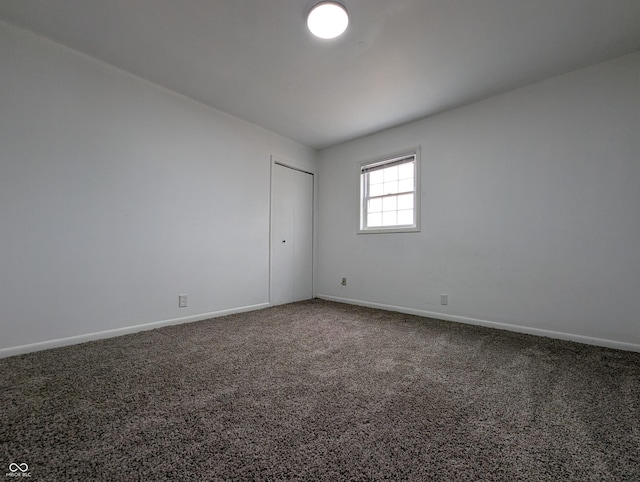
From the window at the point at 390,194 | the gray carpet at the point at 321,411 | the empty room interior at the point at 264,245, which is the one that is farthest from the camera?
the window at the point at 390,194

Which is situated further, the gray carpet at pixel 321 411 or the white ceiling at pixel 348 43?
the white ceiling at pixel 348 43

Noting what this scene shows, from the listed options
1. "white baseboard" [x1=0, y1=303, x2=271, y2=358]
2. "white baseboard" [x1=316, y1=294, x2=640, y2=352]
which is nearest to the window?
"white baseboard" [x1=316, y1=294, x2=640, y2=352]

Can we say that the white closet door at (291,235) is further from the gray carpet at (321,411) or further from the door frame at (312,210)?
the gray carpet at (321,411)

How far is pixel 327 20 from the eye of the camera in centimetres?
194

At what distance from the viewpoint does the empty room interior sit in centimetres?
118

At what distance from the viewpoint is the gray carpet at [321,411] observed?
3.31 feet

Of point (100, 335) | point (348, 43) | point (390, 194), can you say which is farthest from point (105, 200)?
point (390, 194)

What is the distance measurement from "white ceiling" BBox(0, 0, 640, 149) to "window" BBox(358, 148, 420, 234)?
2.85 ft

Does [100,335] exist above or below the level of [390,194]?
below

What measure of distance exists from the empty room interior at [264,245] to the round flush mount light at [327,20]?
0.6 inches

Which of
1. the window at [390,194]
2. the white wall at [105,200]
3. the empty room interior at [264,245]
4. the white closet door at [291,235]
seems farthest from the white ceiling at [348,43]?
the white closet door at [291,235]

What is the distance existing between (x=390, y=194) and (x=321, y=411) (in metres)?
3.13

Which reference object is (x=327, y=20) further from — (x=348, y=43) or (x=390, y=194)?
(x=390, y=194)

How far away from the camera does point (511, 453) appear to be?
3.55 feet
